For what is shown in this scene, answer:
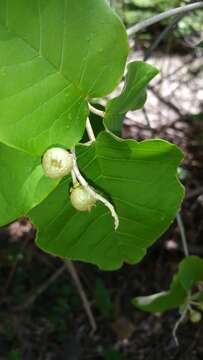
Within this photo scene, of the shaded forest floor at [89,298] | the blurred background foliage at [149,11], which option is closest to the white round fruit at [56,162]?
the blurred background foliage at [149,11]

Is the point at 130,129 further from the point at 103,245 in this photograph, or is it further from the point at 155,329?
the point at 103,245

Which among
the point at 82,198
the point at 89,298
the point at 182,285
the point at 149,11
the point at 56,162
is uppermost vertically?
the point at 56,162

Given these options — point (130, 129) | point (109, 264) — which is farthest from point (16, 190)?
point (130, 129)

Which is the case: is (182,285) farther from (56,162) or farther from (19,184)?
(56,162)

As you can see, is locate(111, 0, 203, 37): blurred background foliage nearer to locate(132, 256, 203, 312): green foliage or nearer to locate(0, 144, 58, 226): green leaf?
locate(132, 256, 203, 312): green foliage

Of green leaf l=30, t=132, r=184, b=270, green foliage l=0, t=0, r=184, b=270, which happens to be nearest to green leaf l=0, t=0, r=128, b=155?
green foliage l=0, t=0, r=184, b=270

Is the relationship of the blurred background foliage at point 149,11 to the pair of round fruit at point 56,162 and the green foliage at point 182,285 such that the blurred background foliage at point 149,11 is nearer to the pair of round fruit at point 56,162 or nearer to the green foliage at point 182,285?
the green foliage at point 182,285

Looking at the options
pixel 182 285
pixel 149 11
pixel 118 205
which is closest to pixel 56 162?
pixel 118 205
